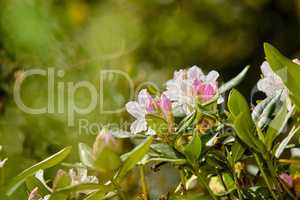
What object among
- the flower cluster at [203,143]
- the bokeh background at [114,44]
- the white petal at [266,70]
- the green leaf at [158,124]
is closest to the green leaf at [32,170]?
the flower cluster at [203,143]

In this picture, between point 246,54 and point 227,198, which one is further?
point 246,54

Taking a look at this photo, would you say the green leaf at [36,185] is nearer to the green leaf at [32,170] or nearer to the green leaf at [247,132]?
the green leaf at [32,170]

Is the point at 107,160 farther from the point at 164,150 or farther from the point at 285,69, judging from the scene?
the point at 285,69

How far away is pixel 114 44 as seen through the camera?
207cm

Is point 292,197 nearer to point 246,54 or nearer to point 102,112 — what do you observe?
point 102,112

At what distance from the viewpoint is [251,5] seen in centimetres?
231

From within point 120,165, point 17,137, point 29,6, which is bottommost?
point 17,137

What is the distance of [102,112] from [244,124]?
0.92m

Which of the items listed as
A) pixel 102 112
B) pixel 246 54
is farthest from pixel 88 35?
pixel 102 112

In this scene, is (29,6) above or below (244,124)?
above

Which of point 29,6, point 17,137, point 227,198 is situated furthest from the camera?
point 29,6

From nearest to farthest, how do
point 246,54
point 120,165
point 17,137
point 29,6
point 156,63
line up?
point 120,165, point 17,137, point 29,6, point 156,63, point 246,54

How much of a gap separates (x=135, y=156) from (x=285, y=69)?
157 millimetres

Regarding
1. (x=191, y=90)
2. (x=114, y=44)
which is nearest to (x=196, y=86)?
(x=191, y=90)
